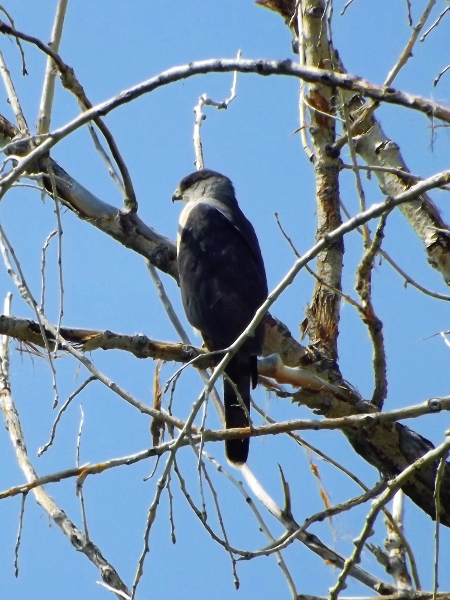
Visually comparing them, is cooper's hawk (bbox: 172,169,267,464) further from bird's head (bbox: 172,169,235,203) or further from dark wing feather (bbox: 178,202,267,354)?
bird's head (bbox: 172,169,235,203)

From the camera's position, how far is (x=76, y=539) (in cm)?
305

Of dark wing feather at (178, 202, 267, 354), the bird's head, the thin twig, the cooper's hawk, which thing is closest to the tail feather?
the cooper's hawk

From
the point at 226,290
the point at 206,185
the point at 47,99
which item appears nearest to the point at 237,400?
the point at 226,290

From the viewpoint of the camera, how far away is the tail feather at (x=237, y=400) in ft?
14.9

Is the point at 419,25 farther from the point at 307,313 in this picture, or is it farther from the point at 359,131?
the point at 307,313

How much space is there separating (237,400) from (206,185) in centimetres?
217

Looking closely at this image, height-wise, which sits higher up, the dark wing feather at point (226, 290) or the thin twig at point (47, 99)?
the thin twig at point (47, 99)

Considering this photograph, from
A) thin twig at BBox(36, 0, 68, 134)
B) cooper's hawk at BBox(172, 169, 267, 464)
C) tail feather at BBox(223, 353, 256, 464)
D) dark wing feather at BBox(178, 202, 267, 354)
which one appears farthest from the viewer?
dark wing feather at BBox(178, 202, 267, 354)

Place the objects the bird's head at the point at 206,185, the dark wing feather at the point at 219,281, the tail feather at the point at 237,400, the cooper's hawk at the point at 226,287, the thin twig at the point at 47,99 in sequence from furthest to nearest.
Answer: the bird's head at the point at 206,185, the dark wing feather at the point at 219,281, the cooper's hawk at the point at 226,287, the tail feather at the point at 237,400, the thin twig at the point at 47,99

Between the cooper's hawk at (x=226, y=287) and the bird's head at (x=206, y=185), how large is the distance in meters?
0.64

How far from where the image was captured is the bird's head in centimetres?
607

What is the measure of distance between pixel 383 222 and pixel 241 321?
1941 millimetres

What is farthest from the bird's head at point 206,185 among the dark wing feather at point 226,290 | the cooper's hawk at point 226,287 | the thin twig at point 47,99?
the thin twig at point 47,99

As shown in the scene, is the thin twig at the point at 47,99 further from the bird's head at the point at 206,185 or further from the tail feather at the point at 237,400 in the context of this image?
the bird's head at the point at 206,185
